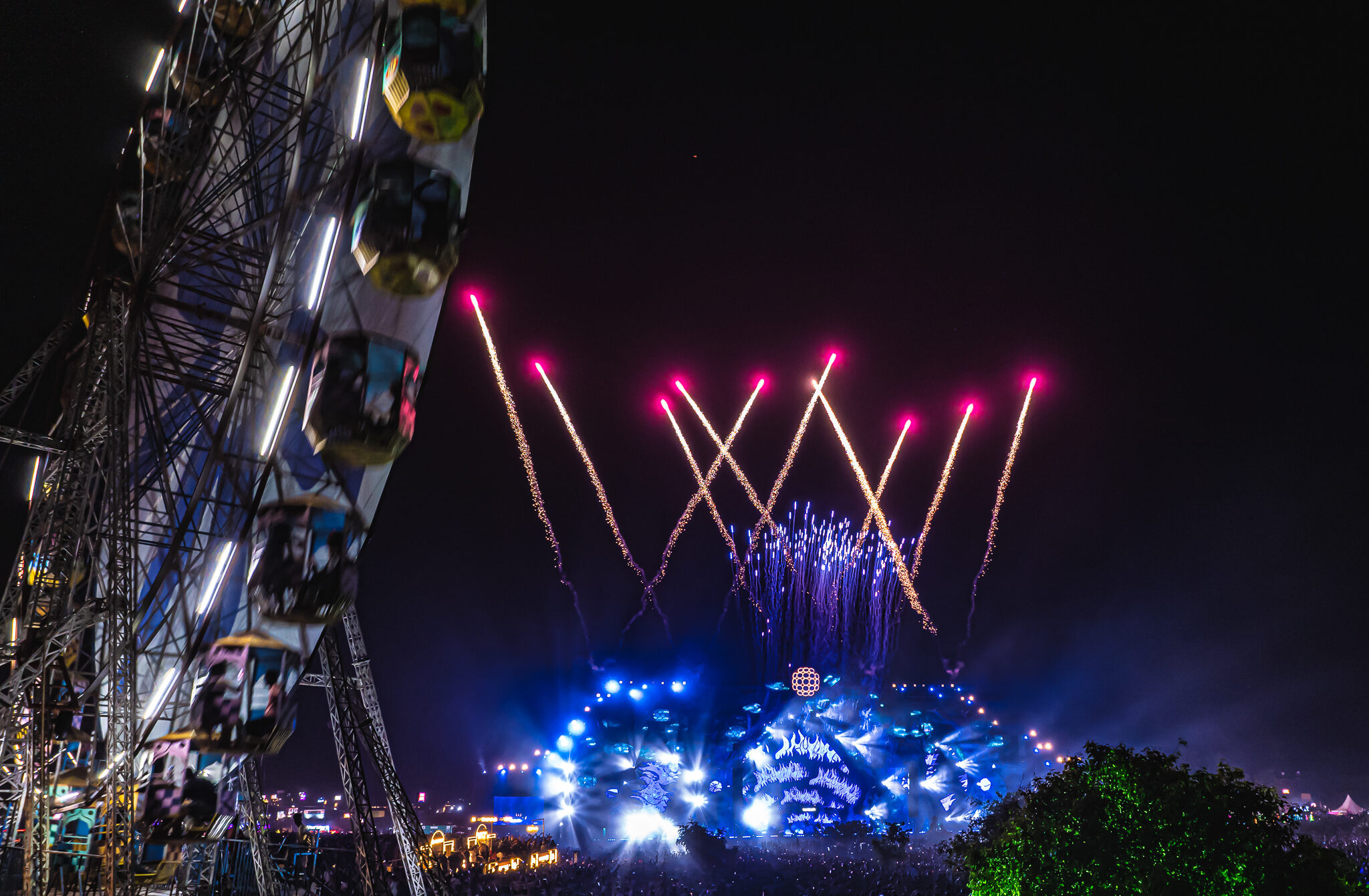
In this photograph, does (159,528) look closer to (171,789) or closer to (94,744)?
(94,744)

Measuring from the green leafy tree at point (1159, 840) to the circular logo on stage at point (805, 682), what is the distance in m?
58.4

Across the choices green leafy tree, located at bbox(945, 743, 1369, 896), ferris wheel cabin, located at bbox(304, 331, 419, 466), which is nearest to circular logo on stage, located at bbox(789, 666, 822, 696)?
green leafy tree, located at bbox(945, 743, 1369, 896)

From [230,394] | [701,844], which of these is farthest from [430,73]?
[701,844]

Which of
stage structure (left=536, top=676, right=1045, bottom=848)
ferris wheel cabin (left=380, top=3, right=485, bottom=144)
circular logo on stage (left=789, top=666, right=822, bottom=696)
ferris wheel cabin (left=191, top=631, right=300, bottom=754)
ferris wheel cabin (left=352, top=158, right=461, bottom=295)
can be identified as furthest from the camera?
circular logo on stage (left=789, top=666, right=822, bottom=696)

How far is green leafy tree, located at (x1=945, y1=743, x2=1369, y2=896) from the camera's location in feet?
46.3

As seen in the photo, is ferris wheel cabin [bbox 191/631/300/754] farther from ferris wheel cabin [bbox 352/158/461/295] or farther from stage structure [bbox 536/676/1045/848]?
stage structure [bbox 536/676/1045/848]

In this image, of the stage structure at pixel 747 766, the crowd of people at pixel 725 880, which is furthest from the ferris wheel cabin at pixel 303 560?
the stage structure at pixel 747 766

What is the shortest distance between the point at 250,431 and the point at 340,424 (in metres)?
2.08

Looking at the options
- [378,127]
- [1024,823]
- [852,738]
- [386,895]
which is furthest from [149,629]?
[852,738]

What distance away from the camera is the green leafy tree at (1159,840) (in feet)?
46.3

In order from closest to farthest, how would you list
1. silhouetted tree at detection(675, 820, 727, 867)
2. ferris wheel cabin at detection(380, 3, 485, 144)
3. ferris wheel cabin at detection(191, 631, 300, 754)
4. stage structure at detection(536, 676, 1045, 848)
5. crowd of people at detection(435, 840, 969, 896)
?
1. ferris wheel cabin at detection(191, 631, 300, 754)
2. ferris wheel cabin at detection(380, 3, 485, 144)
3. crowd of people at detection(435, 840, 969, 896)
4. silhouetted tree at detection(675, 820, 727, 867)
5. stage structure at detection(536, 676, 1045, 848)

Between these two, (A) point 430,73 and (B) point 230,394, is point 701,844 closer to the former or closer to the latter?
(B) point 230,394

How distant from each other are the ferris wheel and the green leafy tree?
13.9m

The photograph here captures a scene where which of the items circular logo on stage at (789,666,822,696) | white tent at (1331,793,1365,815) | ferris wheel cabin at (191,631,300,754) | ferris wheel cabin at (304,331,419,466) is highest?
circular logo on stage at (789,666,822,696)
